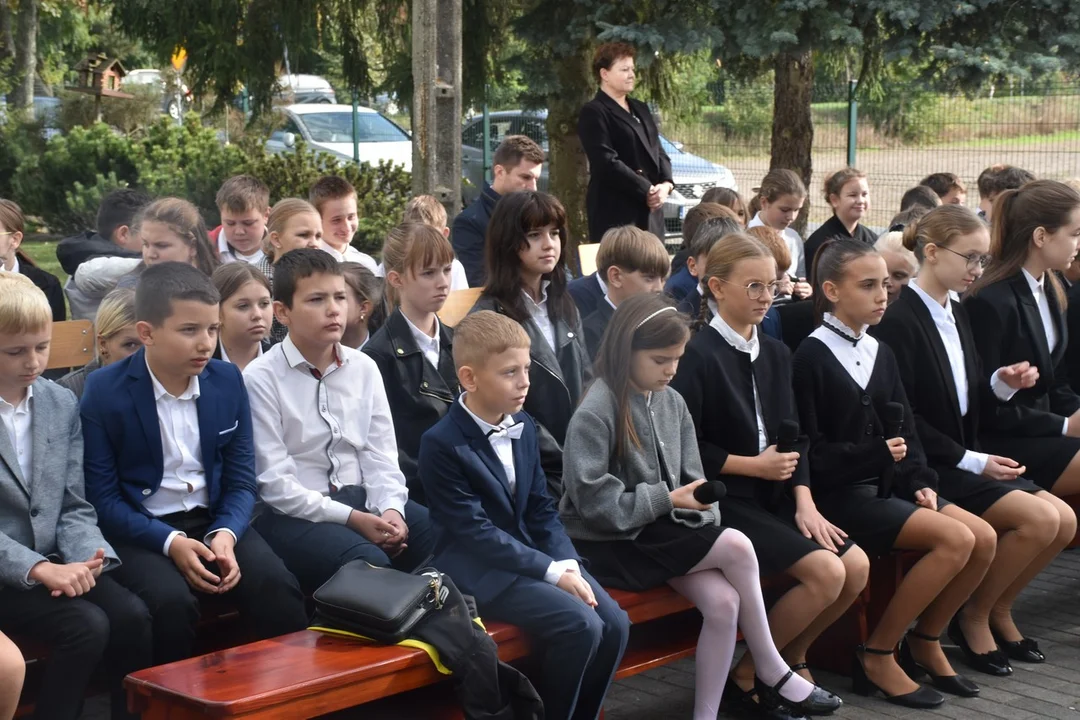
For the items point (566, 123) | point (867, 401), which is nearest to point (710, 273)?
point (867, 401)

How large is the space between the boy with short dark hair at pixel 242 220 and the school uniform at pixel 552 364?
181 cm

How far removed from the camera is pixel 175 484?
405 cm

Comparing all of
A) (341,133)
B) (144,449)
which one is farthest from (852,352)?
(341,133)

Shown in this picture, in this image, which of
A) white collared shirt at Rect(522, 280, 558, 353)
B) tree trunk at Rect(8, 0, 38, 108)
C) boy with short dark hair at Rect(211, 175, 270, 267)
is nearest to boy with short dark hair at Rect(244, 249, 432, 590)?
white collared shirt at Rect(522, 280, 558, 353)

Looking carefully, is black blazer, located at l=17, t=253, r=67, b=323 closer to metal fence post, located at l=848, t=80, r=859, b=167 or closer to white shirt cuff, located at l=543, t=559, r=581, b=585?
white shirt cuff, located at l=543, t=559, r=581, b=585

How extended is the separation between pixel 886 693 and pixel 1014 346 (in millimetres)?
1739

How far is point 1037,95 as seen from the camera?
459 inches

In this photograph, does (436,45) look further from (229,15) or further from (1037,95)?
(1037,95)

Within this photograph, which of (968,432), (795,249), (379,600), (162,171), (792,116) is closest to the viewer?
(379,600)

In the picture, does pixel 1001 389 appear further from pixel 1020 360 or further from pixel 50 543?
pixel 50 543

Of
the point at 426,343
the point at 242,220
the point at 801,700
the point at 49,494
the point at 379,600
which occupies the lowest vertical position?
the point at 801,700

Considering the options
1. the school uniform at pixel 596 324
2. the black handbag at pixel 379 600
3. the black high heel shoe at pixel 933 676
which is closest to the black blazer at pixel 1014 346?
the black high heel shoe at pixel 933 676

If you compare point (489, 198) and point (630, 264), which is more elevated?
point (489, 198)

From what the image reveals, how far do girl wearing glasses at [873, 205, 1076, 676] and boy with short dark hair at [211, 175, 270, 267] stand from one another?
10.1 ft
